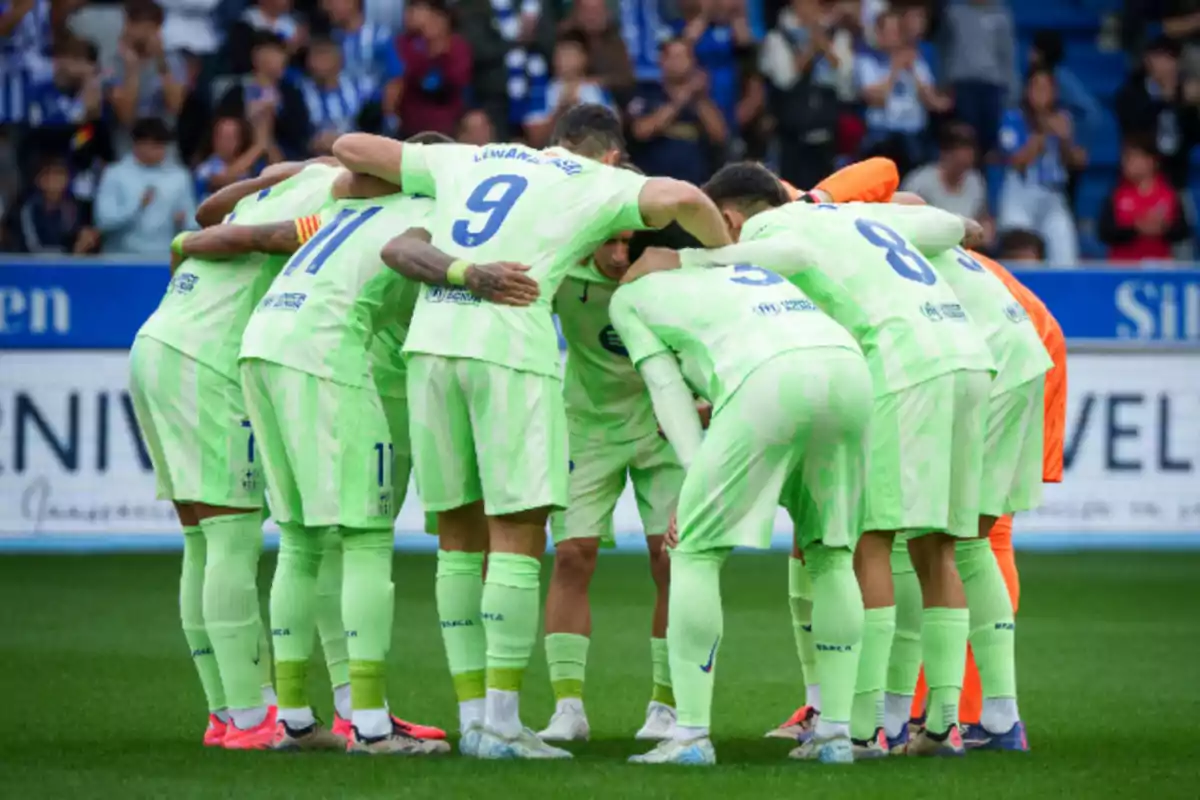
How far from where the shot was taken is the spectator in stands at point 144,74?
17.9 m

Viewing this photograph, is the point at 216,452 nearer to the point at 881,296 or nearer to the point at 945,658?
the point at 881,296

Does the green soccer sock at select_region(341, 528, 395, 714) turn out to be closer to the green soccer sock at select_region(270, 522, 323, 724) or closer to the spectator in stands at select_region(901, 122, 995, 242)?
the green soccer sock at select_region(270, 522, 323, 724)

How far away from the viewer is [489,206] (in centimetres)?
745

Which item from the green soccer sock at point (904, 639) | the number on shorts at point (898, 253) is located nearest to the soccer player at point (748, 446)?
the number on shorts at point (898, 253)

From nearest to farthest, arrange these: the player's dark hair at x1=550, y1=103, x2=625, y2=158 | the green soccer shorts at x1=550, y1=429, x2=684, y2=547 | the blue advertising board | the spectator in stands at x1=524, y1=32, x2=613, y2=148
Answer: the player's dark hair at x1=550, y1=103, x2=625, y2=158
the green soccer shorts at x1=550, y1=429, x2=684, y2=547
the blue advertising board
the spectator in stands at x1=524, y1=32, x2=613, y2=148

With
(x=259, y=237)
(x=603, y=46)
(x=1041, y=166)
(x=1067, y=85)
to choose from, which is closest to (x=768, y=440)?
(x=259, y=237)

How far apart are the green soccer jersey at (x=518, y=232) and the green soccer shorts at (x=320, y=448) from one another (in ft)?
1.30

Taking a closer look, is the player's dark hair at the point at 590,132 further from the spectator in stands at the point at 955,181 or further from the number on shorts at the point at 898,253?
the spectator in stands at the point at 955,181

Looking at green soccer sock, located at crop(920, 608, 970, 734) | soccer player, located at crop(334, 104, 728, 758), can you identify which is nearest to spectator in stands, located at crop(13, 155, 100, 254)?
soccer player, located at crop(334, 104, 728, 758)

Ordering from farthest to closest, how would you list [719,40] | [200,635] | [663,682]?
[719,40] → [663,682] → [200,635]

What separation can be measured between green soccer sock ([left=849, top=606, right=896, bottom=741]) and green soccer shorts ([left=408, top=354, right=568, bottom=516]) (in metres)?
1.18

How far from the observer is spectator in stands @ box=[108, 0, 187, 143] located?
1786 centimetres

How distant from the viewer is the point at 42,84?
17953mm

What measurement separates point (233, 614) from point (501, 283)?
1692 mm
